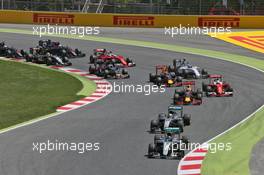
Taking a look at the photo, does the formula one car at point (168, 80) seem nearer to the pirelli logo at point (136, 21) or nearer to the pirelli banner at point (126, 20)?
the pirelli banner at point (126, 20)

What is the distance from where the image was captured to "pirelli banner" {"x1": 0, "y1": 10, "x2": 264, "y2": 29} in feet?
180

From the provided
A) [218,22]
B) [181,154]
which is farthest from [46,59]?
[181,154]

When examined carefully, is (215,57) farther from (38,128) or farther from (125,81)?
(38,128)

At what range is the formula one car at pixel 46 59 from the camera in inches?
1503

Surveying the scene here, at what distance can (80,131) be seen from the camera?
867 inches

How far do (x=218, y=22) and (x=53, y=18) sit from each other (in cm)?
1446

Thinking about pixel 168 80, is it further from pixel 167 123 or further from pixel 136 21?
pixel 136 21

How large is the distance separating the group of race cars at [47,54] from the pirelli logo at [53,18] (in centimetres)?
1482

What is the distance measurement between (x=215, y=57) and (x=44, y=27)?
18449 mm

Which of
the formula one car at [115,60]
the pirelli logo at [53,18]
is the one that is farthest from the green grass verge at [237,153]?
the pirelli logo at [53,18]

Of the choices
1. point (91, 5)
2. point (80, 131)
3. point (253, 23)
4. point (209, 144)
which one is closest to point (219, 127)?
point (209, 144)

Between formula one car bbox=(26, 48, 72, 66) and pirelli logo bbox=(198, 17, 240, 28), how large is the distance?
19156 millimetres

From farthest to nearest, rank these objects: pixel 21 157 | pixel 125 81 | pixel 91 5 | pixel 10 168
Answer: pixel 91 5
pixel 125 81
pixel 21 157
pixel 10 168

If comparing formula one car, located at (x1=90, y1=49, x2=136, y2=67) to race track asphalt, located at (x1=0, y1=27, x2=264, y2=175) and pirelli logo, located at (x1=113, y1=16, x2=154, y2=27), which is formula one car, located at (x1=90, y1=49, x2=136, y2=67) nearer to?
race track asphalt, located at (x1=0, y1=27, x2=264, y2=175)
